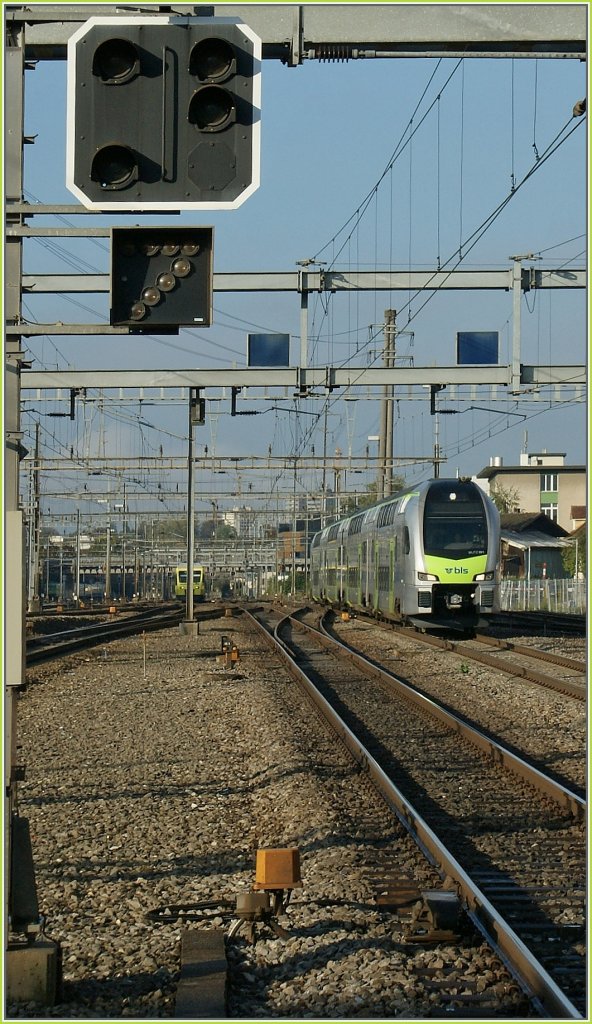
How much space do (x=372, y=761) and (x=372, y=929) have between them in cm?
475

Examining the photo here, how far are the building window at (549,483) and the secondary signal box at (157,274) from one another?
93.2 meters

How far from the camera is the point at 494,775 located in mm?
10961

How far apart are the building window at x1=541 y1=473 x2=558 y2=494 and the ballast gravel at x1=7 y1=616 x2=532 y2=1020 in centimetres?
Result: 8378

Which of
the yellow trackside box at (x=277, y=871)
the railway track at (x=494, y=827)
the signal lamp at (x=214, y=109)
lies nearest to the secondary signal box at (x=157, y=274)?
the signal lamp at (x=214, y=109)

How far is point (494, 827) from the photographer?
8.84 m

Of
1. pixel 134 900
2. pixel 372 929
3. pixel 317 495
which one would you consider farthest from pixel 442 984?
pixel 317 495

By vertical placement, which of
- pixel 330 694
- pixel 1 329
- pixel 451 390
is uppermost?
pixel 451 390

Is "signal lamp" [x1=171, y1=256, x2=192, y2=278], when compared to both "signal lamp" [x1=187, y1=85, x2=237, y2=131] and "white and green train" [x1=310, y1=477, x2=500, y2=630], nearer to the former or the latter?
"signal lamp" [x1=187, y1=85, x2=237, y2=131]

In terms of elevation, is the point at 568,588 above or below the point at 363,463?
below

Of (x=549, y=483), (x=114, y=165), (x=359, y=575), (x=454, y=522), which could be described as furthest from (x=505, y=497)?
(x=114, y=165)

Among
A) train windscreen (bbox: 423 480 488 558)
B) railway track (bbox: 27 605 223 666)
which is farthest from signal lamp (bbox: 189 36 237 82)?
train windscreen (bbox: 423 480 488 558)

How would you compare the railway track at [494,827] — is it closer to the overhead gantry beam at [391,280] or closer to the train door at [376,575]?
the overhead gantry beam at [391,280]

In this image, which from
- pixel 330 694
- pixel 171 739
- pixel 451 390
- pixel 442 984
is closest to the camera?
pixel 442 984

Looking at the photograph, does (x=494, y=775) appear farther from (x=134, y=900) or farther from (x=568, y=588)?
(x=568, y=588)
